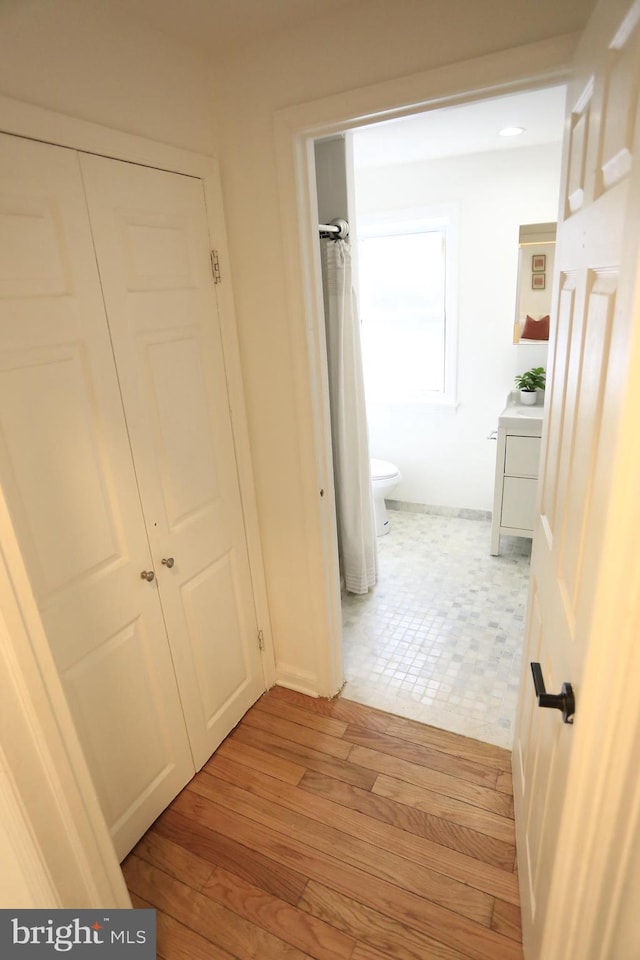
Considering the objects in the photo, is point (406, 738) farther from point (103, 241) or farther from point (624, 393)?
point (103, 241)

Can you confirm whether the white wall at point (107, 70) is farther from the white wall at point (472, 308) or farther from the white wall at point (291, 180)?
the white wall at point (472, 308)

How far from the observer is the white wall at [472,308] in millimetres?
3113

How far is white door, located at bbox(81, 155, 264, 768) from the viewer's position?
4.71 ft

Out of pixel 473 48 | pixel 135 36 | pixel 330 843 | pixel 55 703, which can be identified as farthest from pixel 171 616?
pixel 473 48

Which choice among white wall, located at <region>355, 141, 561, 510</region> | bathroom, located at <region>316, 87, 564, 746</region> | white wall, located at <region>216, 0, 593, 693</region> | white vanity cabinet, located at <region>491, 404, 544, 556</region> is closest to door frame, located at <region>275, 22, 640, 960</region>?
white wall, located at <region>216, 0, 593, 693</region>

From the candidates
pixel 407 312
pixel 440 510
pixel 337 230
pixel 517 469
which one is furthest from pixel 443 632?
pixel 407 312

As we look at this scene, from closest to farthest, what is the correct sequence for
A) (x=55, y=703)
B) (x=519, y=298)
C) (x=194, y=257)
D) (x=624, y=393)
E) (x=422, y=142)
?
(x=624, y=393) → (x=55, y=703) → (x=194, y=257) → (x=422, y=142) → (x=519, y=298)

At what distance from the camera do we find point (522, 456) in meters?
2.97

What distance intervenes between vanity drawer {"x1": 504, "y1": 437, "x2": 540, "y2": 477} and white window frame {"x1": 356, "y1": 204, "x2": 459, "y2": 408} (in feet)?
2.53

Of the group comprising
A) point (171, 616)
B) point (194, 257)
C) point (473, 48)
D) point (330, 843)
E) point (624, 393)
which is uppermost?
point (473, 48)

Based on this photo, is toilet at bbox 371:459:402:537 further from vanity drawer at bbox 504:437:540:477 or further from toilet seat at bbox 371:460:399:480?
vanity drawer at bbox 504:437:540:477

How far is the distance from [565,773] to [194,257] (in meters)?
1.67

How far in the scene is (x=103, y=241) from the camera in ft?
4.48

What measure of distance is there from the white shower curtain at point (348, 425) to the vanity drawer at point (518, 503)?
0.84 meters
